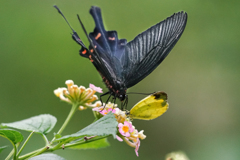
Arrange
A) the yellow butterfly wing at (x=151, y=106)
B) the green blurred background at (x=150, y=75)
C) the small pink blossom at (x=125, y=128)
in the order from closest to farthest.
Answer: the small pink blossom at (x=125, y=128) < the yellow butterfly wing at (x=151, y=106) < the green blurred background at (x=150, y=75)

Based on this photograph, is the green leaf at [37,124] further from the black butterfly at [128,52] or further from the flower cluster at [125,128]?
the black butterfly at [128,52]

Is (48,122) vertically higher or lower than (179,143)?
higher

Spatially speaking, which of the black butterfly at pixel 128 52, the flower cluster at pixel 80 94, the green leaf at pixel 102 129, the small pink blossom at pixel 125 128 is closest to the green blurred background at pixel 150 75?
the black butterfly at pixel 128 52

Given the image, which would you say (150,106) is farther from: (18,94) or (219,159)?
(18,94)

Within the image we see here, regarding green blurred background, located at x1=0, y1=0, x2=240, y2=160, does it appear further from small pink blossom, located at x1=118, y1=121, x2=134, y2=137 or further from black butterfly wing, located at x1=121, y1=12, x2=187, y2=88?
small pink blossom, located at x1=118, y1=121, x2=134, y2=137

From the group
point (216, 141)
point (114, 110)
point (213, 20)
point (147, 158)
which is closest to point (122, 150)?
point (147, 158)

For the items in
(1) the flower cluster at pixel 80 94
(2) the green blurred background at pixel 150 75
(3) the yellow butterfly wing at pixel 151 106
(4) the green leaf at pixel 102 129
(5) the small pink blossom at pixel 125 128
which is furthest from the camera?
(2) the green blurred background at pixel 150 75

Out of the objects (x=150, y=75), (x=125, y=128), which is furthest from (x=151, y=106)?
(x=150, y=75)

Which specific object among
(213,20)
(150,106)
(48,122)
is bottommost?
(213,20)
